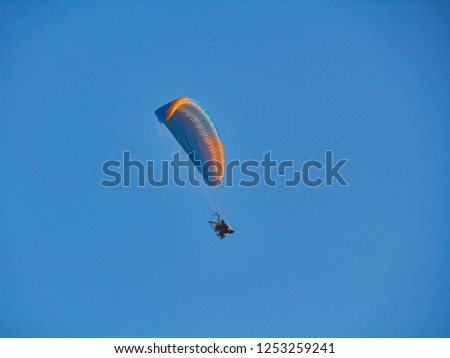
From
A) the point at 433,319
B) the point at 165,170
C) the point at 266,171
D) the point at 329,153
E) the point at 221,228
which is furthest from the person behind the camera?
the point at 433,319

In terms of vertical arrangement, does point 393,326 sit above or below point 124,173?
below

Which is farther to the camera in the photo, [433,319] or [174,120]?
[433,319]

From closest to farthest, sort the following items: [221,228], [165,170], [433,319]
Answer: [221,228] < [165,170] < [433,319]
